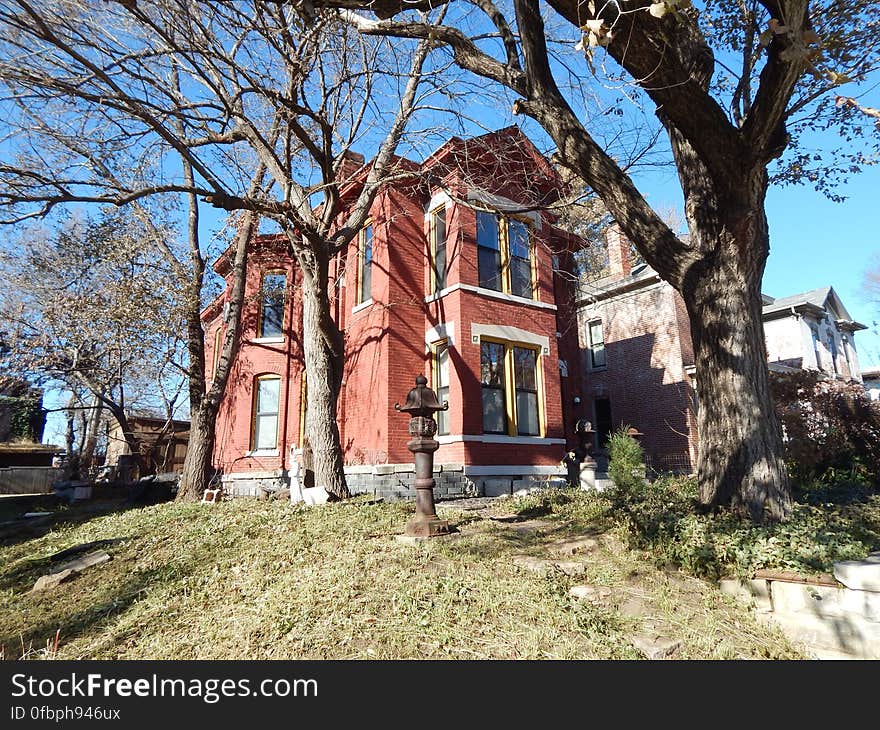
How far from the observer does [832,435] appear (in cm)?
930

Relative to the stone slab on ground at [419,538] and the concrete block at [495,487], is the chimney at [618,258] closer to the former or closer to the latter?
the concrete block at [495,487]

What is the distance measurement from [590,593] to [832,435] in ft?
26.3

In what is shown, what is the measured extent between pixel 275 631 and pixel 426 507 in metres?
2.43

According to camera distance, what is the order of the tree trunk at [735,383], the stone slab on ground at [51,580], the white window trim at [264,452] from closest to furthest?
1. the tree trunk at [735,383]
2. the stone slab on ground at [51,580]
3. the white window trim at [264,452]

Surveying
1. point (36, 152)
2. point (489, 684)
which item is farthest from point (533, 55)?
point (36, 152)

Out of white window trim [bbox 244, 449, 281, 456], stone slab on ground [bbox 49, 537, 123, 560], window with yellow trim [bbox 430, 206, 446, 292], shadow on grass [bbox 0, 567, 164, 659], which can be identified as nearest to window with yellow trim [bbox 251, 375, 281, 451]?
white window trim [bbox 244, 449, 281, 456]

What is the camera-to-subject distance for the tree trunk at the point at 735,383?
4.86 m

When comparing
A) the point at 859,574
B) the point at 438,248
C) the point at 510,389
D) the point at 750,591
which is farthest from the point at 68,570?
the point at 438,248

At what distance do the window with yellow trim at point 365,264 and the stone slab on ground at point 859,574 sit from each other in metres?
10.3

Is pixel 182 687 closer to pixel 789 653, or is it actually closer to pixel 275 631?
pixel 275 631

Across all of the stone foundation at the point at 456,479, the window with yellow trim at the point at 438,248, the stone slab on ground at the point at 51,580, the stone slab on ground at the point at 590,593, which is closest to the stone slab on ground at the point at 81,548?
the stone slab on ground at the point at 51,580

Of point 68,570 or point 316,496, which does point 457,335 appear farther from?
point 68,570

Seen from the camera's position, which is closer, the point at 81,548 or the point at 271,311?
the point at 81,548

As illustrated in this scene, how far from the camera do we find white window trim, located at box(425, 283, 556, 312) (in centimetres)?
1097
